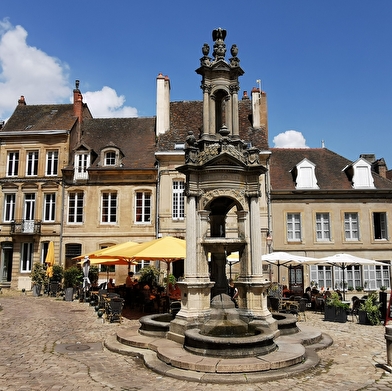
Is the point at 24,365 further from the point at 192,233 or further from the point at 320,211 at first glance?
the point at 320,211

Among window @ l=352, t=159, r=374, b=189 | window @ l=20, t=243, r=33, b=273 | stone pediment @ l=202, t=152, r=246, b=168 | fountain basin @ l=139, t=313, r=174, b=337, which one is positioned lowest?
fountain basin @ l=139, t=313, r=174, b=337

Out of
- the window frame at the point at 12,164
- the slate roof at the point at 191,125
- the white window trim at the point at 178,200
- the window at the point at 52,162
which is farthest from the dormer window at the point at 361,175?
the window frame at the point at 12,164

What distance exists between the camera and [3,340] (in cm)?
1005

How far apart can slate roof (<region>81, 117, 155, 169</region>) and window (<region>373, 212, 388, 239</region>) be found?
13904 millimetres

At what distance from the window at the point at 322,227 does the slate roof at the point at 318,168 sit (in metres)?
1.68

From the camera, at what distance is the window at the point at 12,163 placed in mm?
25469

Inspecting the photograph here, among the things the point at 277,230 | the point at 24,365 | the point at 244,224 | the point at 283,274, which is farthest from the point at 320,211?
the point at 24,365

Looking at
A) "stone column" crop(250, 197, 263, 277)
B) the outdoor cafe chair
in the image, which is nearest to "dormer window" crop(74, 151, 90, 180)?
the outdoor cafe chair

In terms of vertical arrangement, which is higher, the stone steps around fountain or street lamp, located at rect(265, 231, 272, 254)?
street lamp, located at rect(265, 231, 272, 254)

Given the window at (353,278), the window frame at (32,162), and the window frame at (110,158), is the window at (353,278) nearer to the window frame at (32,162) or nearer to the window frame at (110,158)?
the window frame at (110,158)

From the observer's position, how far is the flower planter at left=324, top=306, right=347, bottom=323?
43.3 ft

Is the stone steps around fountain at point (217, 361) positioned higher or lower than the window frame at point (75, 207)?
lower

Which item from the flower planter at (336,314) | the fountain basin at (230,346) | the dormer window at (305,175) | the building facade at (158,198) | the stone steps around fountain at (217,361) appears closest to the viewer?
the stone steps around fountain at (217,361)

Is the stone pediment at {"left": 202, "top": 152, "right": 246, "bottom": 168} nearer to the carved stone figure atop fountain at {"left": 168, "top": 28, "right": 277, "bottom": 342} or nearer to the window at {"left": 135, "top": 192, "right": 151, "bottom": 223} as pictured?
the carved stone figure atop fountain at {"left": 168, "top": 28, "right": 277, "bottom": 342}
